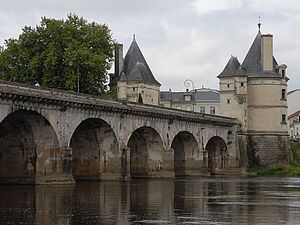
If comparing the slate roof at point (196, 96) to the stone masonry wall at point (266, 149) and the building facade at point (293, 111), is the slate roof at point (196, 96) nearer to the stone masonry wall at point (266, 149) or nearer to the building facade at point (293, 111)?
the building facade at point (293, 111)

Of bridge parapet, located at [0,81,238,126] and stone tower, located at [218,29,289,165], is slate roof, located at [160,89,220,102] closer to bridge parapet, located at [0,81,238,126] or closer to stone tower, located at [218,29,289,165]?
stone tower, located at [218,29,289,165]

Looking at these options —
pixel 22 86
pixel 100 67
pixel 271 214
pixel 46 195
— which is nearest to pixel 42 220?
pixel 271 214

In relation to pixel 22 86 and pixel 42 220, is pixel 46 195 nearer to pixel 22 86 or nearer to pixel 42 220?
pixel 22 86

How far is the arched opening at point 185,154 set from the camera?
272 feet

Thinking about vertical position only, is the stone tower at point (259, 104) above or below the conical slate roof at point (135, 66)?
below

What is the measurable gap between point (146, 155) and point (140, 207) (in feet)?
127

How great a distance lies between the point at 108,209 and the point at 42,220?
18.4 ft

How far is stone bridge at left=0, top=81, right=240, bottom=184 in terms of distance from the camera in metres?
53.9

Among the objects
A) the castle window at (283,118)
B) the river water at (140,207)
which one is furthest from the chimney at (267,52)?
the river water at (140,207)

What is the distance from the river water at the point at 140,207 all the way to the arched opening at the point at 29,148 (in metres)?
4.48

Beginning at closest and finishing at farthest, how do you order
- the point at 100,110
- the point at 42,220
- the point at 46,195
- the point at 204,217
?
the point at 42,220
the point at 204,217
the point at 46,195
the point at 100,110

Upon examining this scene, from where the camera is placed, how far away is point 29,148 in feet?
180

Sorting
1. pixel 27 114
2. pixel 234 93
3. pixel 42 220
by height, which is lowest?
pixel 42 220

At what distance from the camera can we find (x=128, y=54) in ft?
329
